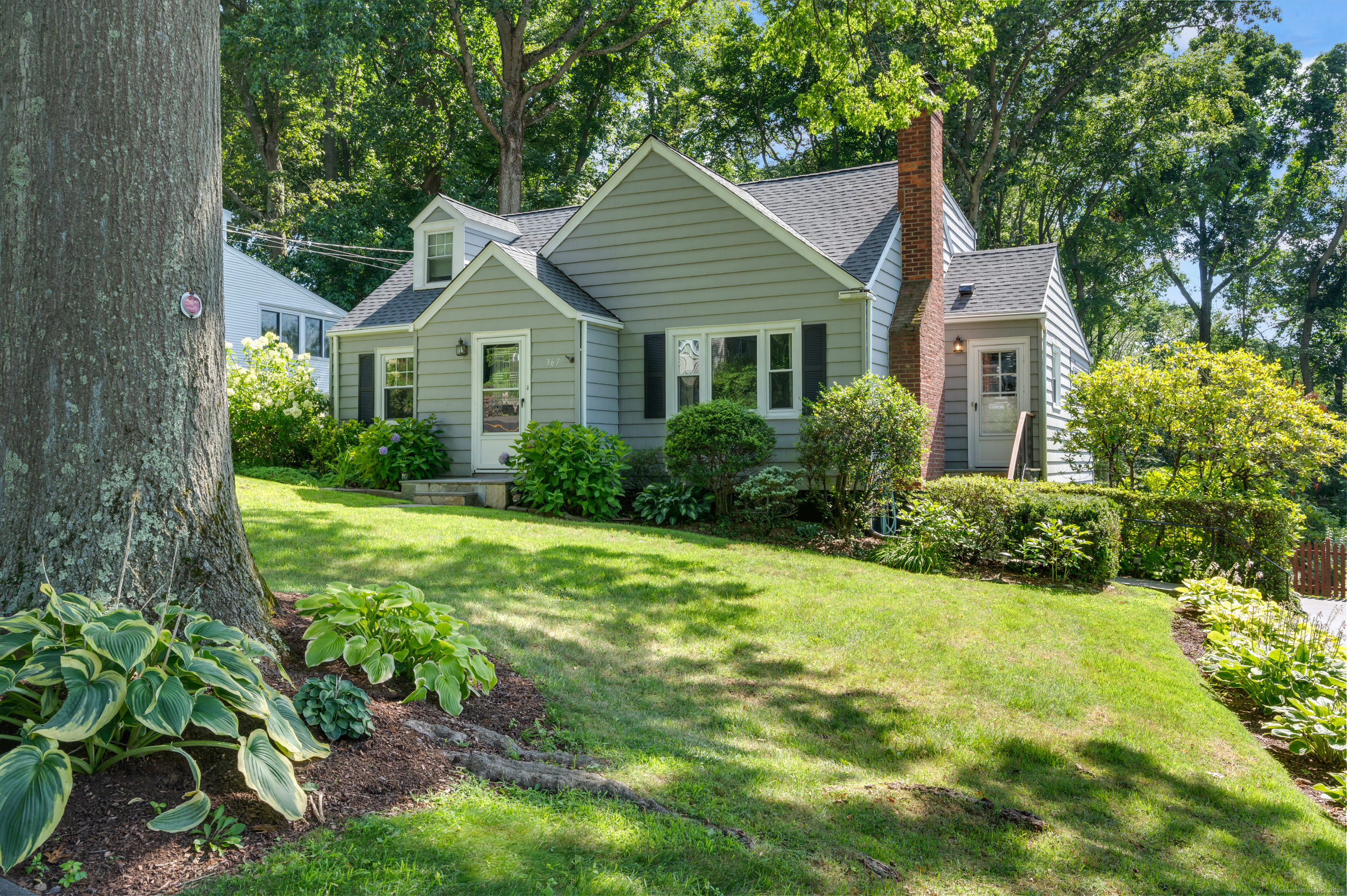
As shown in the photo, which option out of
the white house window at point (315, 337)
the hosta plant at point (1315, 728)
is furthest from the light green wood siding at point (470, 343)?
the white house window at point (315, 337)

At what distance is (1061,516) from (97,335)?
8.79 m

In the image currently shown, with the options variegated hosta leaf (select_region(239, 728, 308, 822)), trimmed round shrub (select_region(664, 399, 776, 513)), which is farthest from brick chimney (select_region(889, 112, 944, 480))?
variegated hosta leaf (select_region(239, 728, 308, 822))

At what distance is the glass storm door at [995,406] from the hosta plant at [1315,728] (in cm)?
909

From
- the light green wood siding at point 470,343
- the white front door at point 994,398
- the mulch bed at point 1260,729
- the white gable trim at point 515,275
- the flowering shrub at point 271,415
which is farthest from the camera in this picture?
the flowering shrub at point 271,415

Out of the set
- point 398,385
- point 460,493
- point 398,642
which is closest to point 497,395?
point 460,493

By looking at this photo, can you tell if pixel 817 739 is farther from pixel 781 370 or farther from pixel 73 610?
pixel 781 370

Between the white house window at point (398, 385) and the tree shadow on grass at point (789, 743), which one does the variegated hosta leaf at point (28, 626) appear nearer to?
the tree shadow on grass at point (789, 743)

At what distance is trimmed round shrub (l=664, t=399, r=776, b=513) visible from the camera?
36.0 ft

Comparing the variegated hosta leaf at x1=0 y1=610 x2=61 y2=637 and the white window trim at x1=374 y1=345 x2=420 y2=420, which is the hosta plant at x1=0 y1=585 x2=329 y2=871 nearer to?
the variegated hosta leaf at x1=0 y1=610 x2=61 y2=637

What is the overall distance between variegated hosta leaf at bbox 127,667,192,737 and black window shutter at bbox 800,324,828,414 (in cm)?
1010

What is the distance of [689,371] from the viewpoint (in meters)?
12.9

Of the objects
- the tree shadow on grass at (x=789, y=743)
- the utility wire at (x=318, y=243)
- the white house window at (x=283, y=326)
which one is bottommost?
the tree shadow on grass at (x=789, y=743)

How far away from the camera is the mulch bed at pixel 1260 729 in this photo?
4.54 metres

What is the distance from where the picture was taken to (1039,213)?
30.4m
